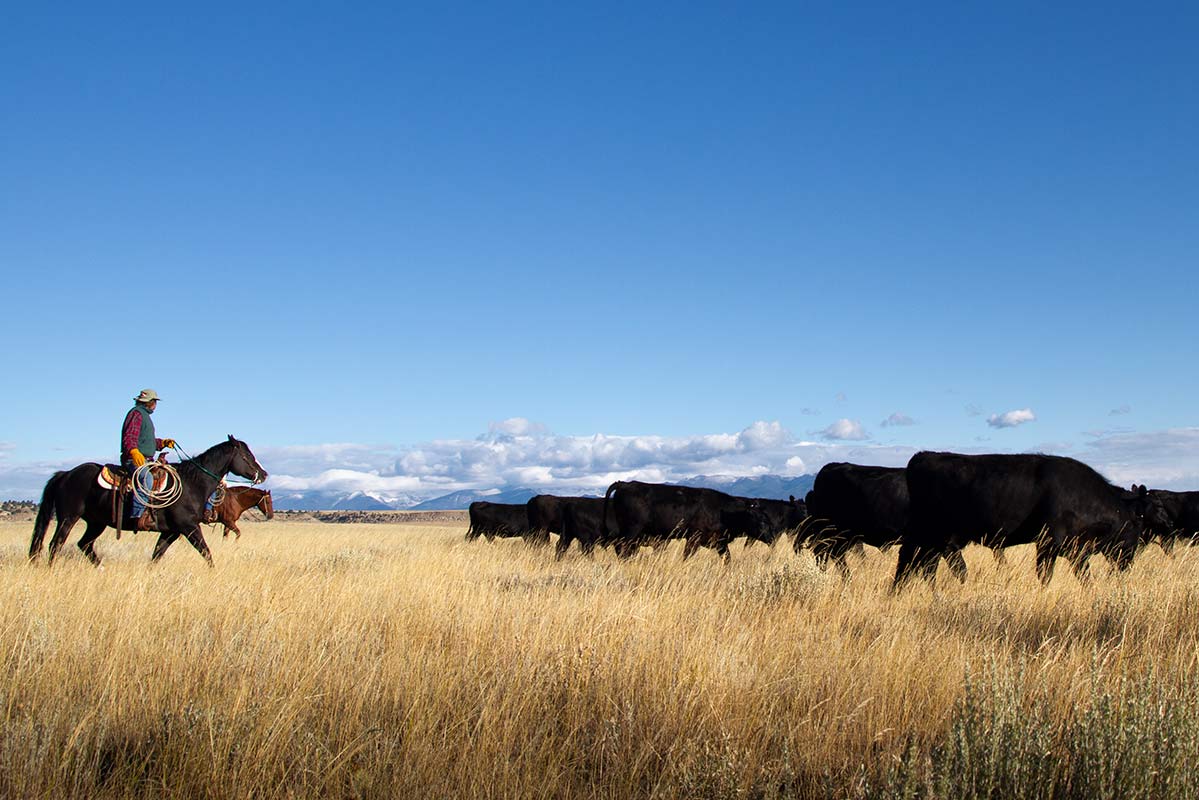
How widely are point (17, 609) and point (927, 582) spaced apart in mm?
9218

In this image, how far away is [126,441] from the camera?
1309cm

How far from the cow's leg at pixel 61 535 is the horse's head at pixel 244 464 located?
2480mm

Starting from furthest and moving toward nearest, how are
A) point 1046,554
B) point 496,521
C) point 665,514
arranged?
point 496,521 < point 665,514 < point 1046,554

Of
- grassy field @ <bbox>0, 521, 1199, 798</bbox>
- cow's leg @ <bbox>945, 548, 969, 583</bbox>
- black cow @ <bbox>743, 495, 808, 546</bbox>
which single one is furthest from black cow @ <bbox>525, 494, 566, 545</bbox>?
grassy field @ <bbox>0, 521, 1199, 798</bbox>

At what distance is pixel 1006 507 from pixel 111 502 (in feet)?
42.2

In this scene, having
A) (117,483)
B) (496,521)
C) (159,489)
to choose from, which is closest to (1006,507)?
(159,489)

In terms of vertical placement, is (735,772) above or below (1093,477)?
below

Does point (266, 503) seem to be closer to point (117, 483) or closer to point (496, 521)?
point (117, 483)

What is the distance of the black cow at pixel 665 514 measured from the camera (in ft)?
61.1

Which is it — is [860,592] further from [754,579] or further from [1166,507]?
[1166,507]

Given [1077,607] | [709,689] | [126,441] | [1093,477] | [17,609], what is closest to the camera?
[709,689]

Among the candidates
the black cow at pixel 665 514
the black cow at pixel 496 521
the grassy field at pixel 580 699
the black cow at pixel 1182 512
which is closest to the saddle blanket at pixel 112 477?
the grassy field at pixel 580 699

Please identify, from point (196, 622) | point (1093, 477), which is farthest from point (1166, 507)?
point (196, 622)

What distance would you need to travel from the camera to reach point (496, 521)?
28.8 metres
